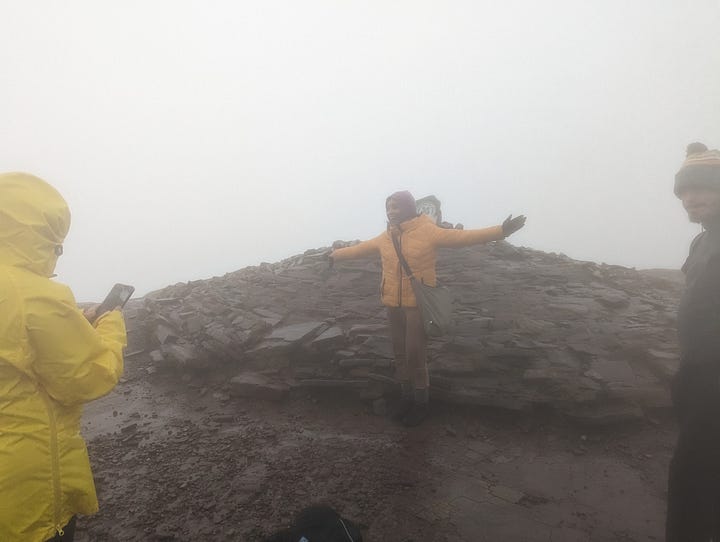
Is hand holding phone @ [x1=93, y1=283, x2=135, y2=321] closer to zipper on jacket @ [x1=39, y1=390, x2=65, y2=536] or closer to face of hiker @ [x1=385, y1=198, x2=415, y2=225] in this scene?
zipper on jacket @ [x1=39, y1=390, x2=65, y2=536]

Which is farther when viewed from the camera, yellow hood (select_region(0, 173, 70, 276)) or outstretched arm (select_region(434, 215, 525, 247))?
outstretched arm (select_region(434, 215, 525, 247))

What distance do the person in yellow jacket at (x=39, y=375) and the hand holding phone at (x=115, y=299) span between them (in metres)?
0.69

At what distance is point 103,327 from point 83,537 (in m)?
3.36

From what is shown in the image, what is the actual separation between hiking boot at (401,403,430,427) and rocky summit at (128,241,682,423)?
19.4 inches

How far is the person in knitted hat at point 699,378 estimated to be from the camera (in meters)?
2.95

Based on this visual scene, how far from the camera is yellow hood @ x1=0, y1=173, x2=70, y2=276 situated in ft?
8.13

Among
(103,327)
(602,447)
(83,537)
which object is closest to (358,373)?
(602,447)

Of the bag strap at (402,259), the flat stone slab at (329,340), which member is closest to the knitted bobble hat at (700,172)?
the bag strap at (402,259)

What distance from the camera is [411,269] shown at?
20.3 feet

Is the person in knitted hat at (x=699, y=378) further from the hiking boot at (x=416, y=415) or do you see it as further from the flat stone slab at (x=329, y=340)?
the flat stone slab at (x=329, y=340)

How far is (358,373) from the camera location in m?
7.81

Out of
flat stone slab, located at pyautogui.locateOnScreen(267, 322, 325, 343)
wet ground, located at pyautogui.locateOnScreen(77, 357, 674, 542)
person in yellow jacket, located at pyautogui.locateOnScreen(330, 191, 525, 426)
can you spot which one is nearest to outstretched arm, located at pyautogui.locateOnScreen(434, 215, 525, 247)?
person in yellow jacket, located at pyautogui.locateOnScreen(330, 191, 525, 426)

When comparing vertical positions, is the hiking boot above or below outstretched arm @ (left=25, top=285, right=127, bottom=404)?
below

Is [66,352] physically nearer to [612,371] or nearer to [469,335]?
[469,335]
